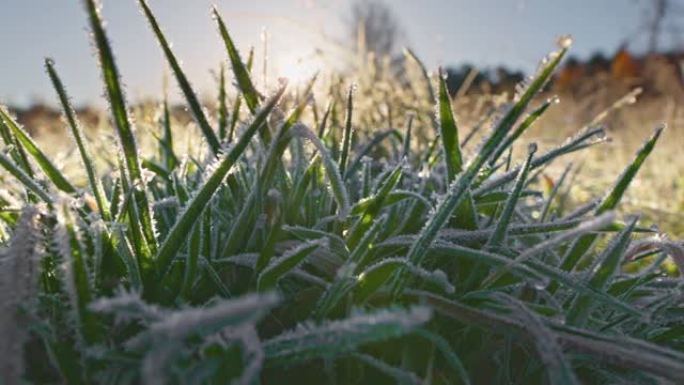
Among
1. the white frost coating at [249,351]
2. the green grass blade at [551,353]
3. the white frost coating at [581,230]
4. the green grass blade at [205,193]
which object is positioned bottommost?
the green grass blade at [551,353]

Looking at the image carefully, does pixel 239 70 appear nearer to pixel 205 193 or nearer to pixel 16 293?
pixel 205 193

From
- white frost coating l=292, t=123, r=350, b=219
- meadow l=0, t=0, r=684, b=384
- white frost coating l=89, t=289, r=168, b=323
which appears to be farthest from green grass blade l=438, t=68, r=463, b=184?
white frost coating l=89, t=289, r=168, b=323

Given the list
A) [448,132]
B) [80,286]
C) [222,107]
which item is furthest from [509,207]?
[222,107]

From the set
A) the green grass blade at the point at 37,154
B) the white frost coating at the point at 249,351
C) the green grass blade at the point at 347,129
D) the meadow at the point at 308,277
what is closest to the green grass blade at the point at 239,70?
the meadow at the point at 308,277

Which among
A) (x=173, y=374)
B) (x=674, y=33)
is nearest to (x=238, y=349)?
(x=173, y=374)

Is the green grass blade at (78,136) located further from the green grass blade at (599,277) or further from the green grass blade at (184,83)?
the green grass blade at (599,277)

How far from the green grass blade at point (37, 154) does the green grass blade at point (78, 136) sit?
0.10 feet

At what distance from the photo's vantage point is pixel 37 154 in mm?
738

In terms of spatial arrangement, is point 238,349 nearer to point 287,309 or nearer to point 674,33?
point 287,309

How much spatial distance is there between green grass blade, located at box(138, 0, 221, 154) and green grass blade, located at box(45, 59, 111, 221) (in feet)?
0.36

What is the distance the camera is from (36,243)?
1.85ft

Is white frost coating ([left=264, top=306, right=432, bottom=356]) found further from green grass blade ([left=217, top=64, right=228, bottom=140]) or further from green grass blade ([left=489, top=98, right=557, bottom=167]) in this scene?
green grass blade ([left=217, top=64, right=228, bottom=140])

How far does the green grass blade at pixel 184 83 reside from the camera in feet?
2.33

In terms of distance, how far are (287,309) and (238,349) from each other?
221 millimetres
